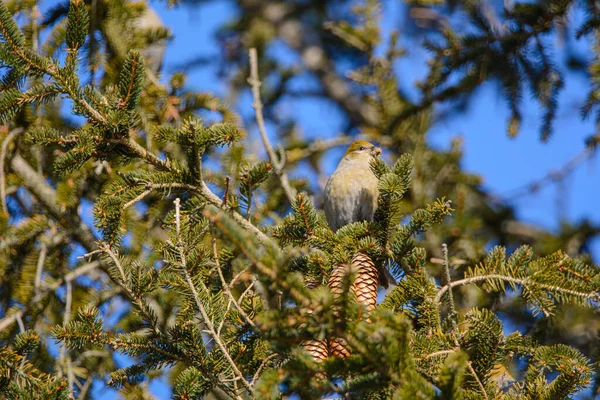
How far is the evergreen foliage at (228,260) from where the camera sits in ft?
5.77

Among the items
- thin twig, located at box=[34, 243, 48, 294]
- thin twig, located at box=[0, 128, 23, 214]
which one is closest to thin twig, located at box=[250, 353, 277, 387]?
thin twig, located at box=[34, 243, 48, 294]

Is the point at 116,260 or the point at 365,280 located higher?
the point at 365,280

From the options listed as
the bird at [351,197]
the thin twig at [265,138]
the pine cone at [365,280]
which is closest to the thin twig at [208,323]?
the pine cone at [365,280]

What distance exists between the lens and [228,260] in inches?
113

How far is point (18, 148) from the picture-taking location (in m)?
3.81

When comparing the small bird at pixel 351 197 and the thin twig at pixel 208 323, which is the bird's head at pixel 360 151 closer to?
the small bird at pixel 351 197

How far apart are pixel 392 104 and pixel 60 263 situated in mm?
2780

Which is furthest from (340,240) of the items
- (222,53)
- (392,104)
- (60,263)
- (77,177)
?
(222,53)

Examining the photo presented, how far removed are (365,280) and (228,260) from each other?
65cm

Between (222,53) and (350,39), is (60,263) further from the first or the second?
(222,53)

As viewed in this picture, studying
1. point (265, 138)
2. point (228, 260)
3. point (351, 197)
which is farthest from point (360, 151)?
point (228, 260)

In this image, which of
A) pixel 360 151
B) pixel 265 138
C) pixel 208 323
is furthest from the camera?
pixel 360 151

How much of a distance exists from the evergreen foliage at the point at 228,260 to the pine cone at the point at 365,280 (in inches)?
1.9

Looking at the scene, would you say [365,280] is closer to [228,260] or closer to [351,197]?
[228,260]
